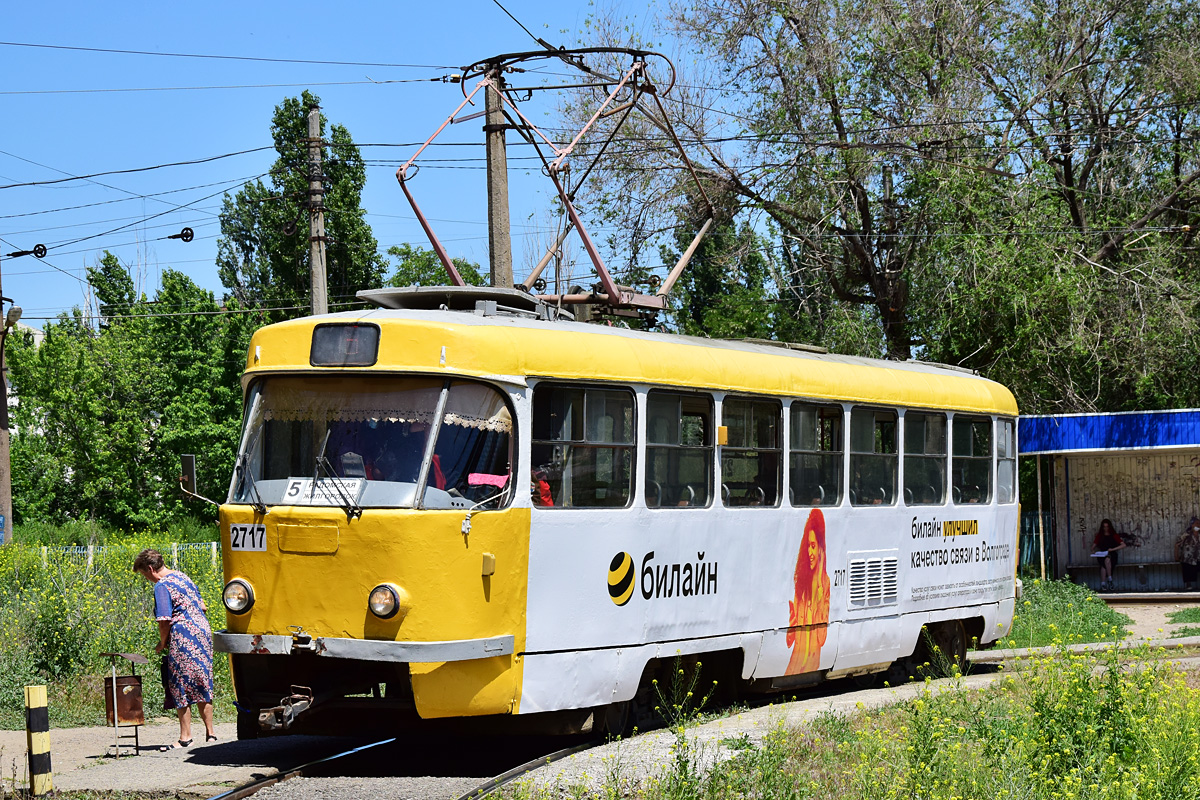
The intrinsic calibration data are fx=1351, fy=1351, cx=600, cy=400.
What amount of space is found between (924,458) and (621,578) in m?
5.09

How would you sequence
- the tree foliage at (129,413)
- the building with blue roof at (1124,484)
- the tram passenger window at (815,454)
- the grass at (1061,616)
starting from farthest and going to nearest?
the tree foliage at (129,413)
the building with blue roof at (1124,484)
the grass at (1061,616)
the tram passenger window at (815,454)

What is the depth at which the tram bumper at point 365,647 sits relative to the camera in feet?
27.1

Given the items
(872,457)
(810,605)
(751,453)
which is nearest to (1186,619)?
(872,457)

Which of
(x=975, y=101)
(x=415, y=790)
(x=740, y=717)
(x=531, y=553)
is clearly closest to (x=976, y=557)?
(x=740, y=717)

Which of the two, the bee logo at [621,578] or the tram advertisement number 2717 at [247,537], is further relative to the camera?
the bee logo at [621,578]

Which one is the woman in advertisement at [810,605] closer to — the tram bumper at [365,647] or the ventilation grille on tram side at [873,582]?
the ventilation grille on tram side at [873,582]

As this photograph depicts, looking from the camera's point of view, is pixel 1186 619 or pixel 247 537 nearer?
pixel 247 537

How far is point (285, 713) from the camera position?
8469 mm

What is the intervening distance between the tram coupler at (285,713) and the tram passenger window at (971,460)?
25.6 feet

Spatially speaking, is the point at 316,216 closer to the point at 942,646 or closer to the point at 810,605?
the point at 942,646

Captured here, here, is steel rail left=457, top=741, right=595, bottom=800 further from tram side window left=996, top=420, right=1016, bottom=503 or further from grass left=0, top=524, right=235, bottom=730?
tram side window left=996, top=420, right=1016, bottom=503

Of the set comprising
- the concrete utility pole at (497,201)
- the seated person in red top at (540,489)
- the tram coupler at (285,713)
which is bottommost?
the tram coupler at (285,713)

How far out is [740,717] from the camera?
10.4 metres

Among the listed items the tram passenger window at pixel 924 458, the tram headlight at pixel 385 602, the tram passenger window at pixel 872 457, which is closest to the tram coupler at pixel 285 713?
the tram headlight at pixel 385 602
